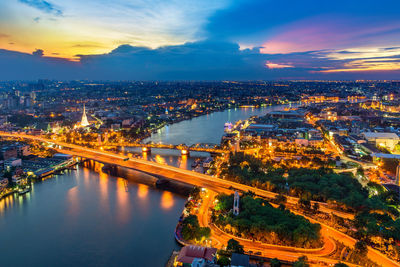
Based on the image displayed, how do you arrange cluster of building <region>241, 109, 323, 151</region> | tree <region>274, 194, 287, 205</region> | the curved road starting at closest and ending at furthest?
the curved road, tree <region>274, 194, 287, 205</region>, cluster of building <region>241, 109, 323, 151</region>

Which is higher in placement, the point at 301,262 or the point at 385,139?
the point at 385,139

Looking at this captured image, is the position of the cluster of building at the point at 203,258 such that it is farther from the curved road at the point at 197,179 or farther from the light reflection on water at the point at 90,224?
the curved road at the point at 197,179

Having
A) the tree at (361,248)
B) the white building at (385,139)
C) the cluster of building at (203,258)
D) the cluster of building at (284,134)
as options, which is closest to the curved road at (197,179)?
the tree at (361,248)

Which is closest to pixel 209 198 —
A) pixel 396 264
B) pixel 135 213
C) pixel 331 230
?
pixel 135 213

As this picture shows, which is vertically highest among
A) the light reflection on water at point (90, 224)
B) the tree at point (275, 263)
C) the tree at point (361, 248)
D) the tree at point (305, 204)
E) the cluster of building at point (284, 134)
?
the cluster of building at point (284, 134)

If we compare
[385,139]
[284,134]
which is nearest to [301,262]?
[385,139]

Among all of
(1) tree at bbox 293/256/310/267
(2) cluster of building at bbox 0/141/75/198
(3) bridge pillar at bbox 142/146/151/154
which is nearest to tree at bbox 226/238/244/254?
(1) tree at bbox 293/256/310/267

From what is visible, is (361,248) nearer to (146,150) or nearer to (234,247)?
(234,247)

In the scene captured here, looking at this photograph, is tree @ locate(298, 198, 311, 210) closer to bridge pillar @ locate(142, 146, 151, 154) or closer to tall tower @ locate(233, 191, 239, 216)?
tall tower @ locate(233, 191, 239, 216)

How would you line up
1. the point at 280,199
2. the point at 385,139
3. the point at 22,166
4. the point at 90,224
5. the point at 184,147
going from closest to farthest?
the point at 90,224 → the point at 280,199 → the point at 22,166 → the point at 184,147 → the point at 385,139
